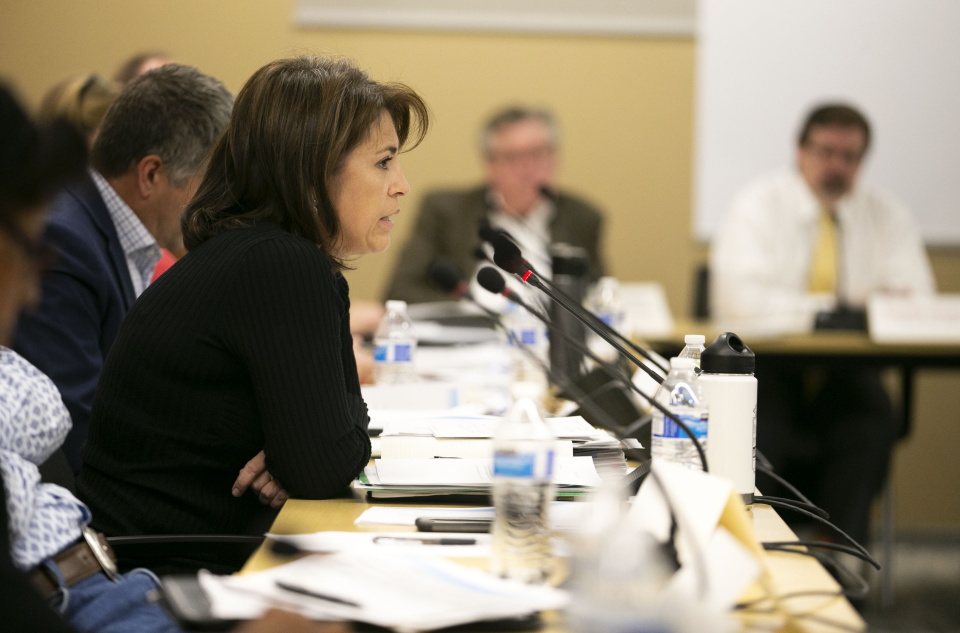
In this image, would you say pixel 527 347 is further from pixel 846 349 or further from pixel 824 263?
pixel 824 263

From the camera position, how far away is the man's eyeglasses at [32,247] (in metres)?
0.69

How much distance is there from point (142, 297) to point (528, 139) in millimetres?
2615

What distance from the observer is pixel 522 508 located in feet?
3.01

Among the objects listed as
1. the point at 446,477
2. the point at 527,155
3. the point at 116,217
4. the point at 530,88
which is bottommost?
the point at 446,477

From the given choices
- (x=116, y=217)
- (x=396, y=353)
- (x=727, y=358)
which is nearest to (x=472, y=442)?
(x=727, y=358)

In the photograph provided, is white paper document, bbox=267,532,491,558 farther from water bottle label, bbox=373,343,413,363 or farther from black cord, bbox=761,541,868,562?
water bottle label, bbox=373,343,413,363

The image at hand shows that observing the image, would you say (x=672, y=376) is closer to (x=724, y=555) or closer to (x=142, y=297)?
(x=724, y=555)

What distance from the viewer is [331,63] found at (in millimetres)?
1416

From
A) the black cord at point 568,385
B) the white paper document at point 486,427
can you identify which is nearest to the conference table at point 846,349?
the black cord at point 568,385

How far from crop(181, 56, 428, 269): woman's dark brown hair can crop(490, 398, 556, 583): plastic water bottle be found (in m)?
0.57

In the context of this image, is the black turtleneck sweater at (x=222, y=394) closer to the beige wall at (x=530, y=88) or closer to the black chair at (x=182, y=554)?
the black chair at (x=182, y=554)

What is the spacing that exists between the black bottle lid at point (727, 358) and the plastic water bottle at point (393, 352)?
3.37ft

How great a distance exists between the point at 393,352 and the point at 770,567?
1253 millimetres

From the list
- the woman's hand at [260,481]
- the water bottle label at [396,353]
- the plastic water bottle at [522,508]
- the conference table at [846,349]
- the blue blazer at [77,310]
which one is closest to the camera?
the plastic water bottle at [522,508]
